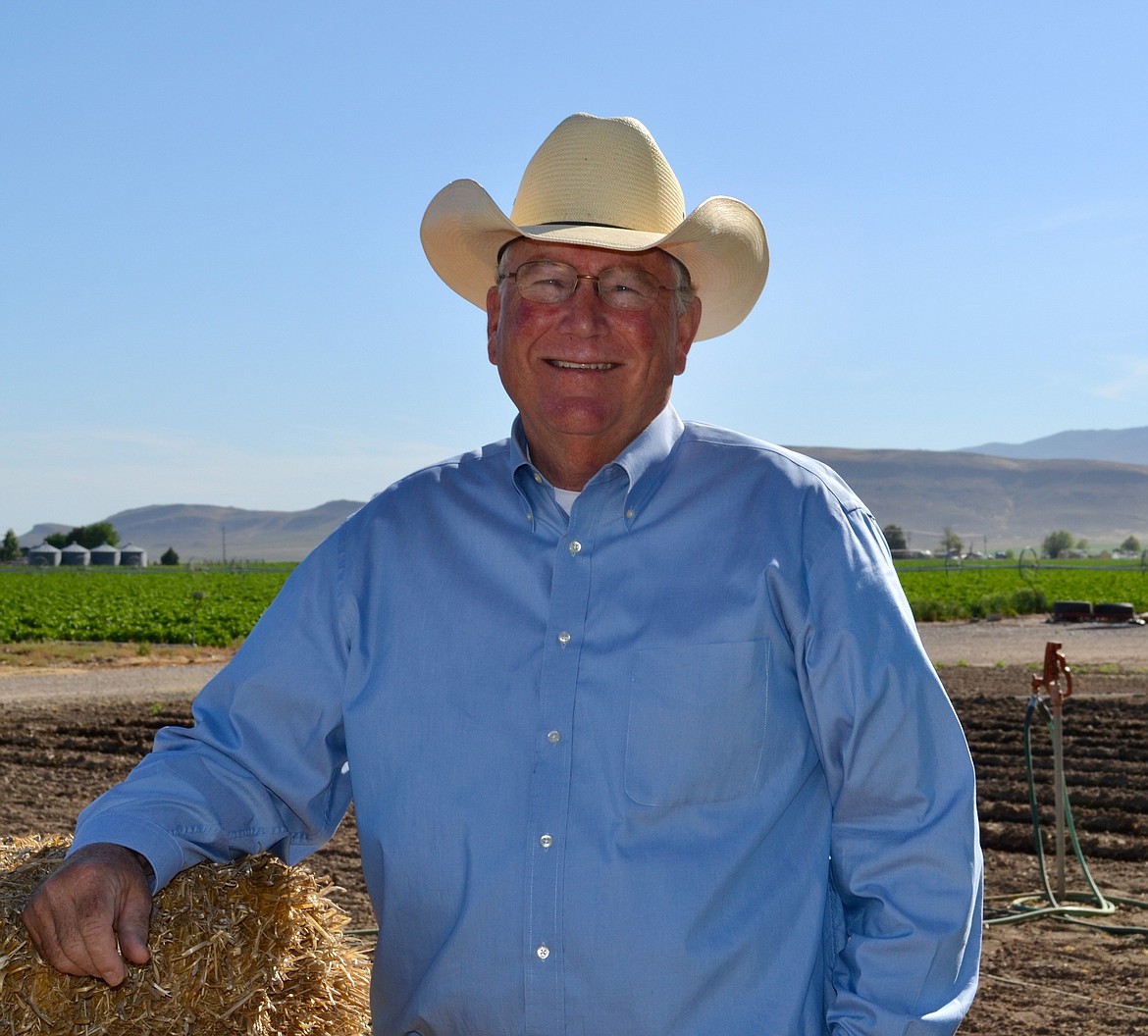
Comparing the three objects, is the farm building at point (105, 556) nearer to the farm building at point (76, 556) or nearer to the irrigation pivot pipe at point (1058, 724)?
the farm building at point (76, 556)

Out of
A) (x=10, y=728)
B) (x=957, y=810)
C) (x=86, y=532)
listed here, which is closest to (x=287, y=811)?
(x=957, y=810)

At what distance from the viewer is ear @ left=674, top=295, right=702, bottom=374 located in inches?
89.5

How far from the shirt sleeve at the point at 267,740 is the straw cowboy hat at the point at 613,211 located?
63cm

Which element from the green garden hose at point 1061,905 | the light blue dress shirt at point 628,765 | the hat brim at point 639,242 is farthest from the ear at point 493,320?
the green garden hose at point 1061,905

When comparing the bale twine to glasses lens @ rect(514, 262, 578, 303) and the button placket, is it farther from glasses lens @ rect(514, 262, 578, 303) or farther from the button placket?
glasses lens @ rect(514, 262, 578, 303)

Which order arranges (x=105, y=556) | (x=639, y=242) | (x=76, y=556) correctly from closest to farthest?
(x=639, y=242)
(x=76, y=556)
(x=105, y=556)

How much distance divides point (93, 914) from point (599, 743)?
2.37 feet

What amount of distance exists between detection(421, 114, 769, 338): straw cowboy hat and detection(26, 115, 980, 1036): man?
2 centimetres

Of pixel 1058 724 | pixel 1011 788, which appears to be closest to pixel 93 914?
pixel 1058 724

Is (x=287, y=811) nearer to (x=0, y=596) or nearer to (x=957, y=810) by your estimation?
(x=957, y=810)

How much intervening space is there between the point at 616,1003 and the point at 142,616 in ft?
93.0

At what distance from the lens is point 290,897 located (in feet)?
7.20

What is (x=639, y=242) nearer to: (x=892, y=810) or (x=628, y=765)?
(x=628, y=765)

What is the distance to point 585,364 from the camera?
2082 mm
